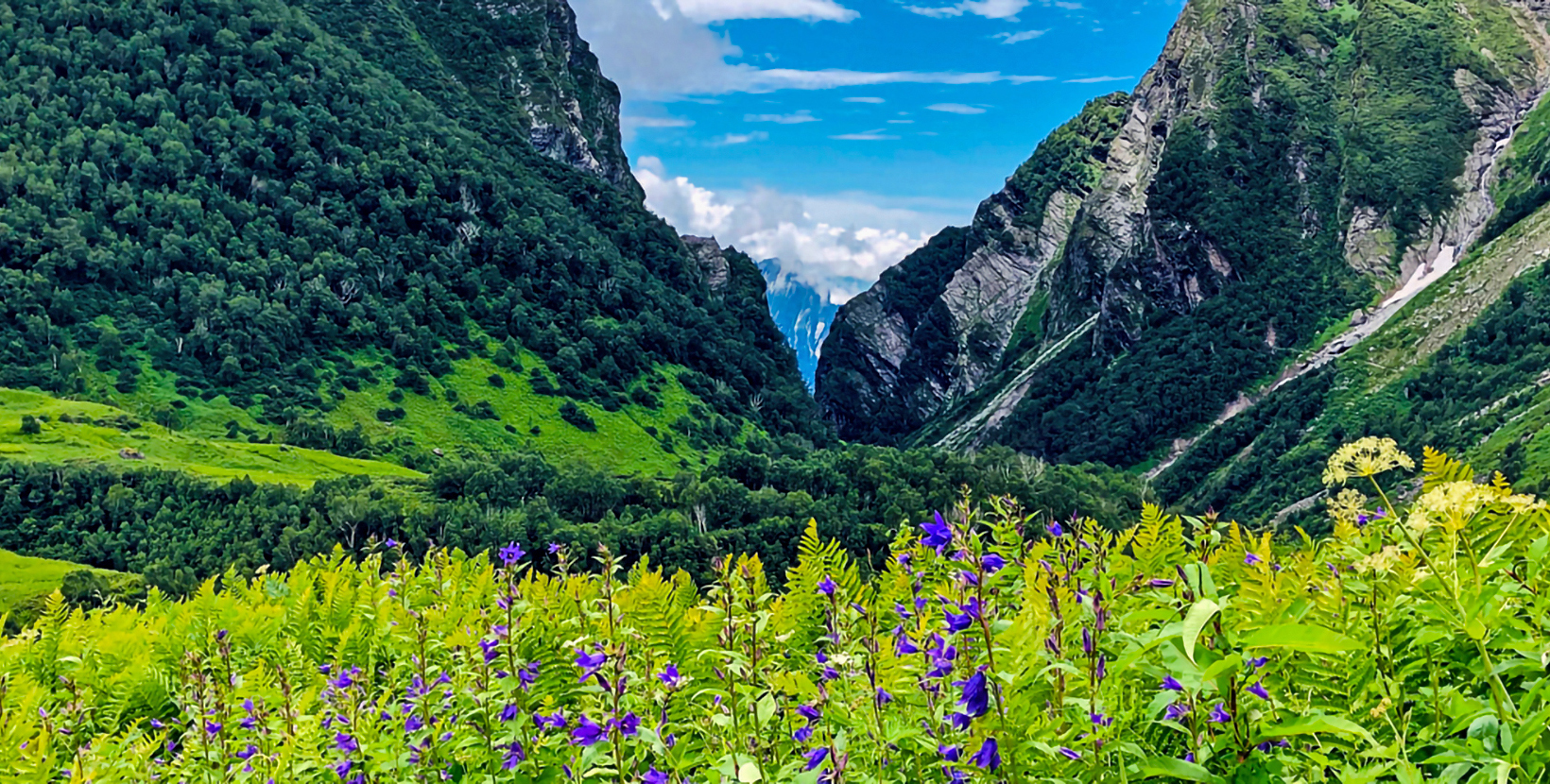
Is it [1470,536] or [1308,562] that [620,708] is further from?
[1470,536]

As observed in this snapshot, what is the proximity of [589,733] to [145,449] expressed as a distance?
153426 millimetres

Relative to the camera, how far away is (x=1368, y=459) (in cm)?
371

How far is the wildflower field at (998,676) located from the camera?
3488mm

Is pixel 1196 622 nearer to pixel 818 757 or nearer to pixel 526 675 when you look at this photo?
pixel 818 757

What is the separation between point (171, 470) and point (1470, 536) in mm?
141178

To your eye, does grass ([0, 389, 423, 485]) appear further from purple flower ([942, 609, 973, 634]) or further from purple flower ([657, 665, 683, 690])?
purple flower ([942, 609, 973, 634])

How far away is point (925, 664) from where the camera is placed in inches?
171

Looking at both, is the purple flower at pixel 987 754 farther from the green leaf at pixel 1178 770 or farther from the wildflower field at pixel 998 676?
the green leaf at pixel 1178 770

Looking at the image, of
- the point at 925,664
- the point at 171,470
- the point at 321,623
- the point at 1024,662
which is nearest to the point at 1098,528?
the point at 925,664

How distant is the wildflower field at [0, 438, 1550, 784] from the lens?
137 inches

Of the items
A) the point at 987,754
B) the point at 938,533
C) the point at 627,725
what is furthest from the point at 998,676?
the point at 627,725

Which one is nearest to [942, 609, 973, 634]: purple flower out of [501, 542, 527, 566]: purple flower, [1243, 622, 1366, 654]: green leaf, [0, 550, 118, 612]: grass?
[1243, 622, 1366, 654]: green leaf

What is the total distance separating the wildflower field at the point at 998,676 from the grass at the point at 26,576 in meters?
Answer: 85.8

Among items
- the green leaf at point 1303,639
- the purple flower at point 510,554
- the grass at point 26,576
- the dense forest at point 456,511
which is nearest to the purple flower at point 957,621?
the green leaf at point 1303,639
